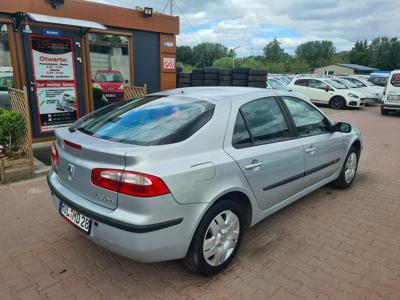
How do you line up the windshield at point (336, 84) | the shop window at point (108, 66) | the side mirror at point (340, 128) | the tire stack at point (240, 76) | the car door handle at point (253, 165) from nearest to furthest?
1. the car door handle at point (253, 165)
2. the side mirror at point (340, 128)
3. the shop window at point (108, 66)
4. the tire stack at point (240, 76)
5. the windshield at point (336, 84)

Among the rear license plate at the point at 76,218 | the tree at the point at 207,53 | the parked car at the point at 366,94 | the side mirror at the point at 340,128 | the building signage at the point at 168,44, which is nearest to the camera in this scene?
the rear license plate at the point at 76,218

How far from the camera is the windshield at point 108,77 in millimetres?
8055

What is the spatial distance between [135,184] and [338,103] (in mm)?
15626

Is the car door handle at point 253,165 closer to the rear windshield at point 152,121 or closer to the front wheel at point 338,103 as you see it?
the rear windshield at point 152,121

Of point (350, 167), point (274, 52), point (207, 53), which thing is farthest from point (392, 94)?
point (274, 52)

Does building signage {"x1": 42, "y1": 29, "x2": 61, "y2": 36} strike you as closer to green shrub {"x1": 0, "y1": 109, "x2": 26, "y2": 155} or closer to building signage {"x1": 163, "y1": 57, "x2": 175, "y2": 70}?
green shrub {"x1": 0, "y1": 109, "x2": 26, "y2": 155}

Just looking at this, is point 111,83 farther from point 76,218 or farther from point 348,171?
point 76,218

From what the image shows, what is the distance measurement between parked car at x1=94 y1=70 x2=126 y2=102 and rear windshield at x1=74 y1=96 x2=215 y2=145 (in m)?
5.20

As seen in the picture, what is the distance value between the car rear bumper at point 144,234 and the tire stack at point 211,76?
1063cm

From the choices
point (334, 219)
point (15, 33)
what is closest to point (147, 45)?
point (15, 33)

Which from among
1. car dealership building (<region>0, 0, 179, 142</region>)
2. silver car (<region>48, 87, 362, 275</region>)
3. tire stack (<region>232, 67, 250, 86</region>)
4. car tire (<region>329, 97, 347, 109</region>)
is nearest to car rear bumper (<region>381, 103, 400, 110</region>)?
car tire (<region>329, 97, 347, 109</region>)

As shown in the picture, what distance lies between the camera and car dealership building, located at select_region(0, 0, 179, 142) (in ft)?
20.7

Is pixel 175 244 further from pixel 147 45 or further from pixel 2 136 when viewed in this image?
pixel 147 45

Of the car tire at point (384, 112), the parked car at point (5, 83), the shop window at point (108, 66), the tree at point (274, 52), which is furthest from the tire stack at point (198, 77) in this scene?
the tree at point (274, 52)
